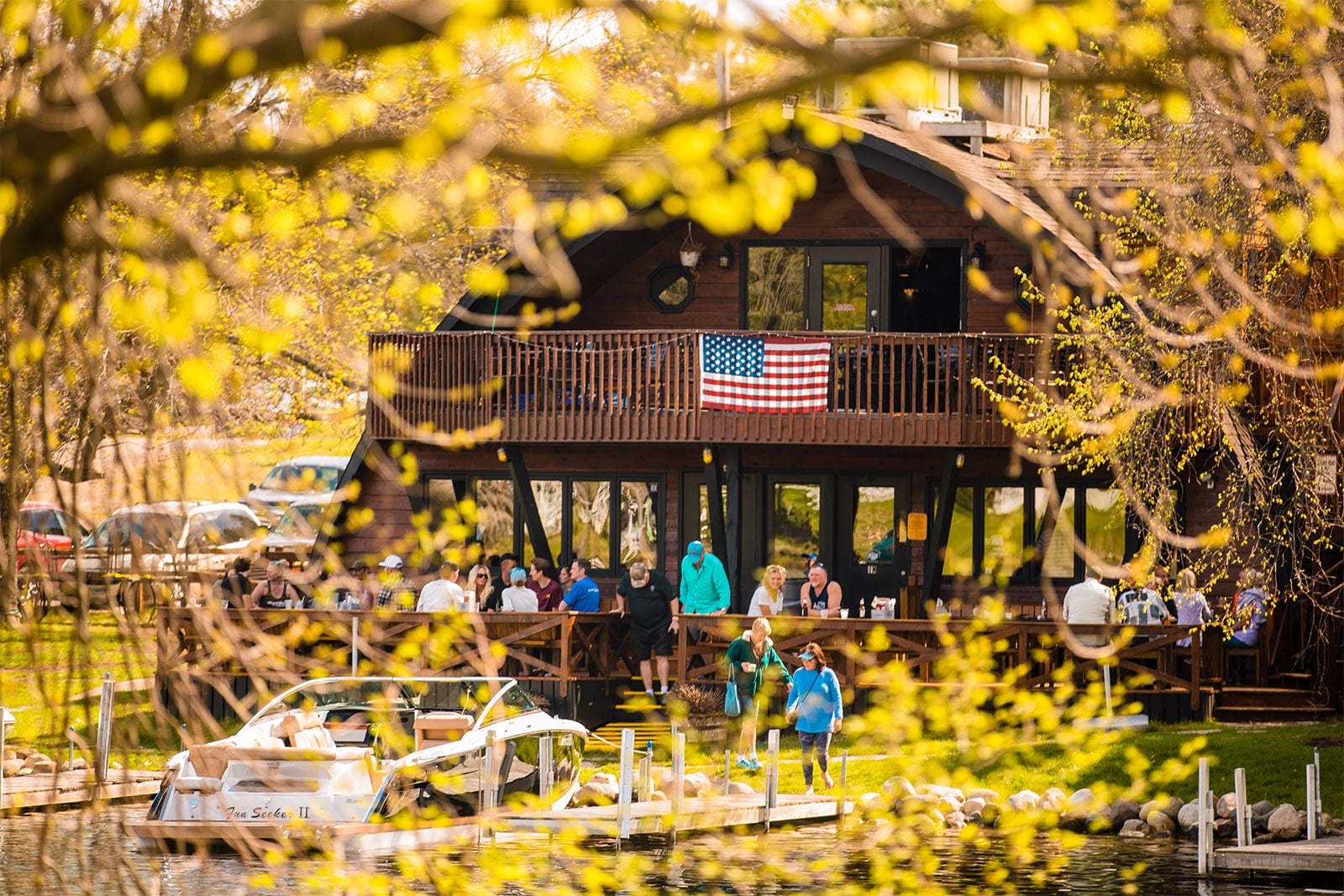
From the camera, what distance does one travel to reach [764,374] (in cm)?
2388

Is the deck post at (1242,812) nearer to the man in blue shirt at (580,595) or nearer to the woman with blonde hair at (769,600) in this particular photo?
the woman with blonde hair at (769,600)

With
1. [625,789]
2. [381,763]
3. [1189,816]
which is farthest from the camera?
[1189,816]

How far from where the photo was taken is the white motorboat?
51.2 feet

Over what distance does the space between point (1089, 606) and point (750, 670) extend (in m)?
4.15

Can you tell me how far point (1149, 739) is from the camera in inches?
776

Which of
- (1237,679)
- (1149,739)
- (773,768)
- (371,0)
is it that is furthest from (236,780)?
(1237,679)

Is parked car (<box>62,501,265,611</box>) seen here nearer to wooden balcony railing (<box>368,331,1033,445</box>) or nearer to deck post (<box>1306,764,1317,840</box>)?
deck post (<box>1306,764,1317,840</box>)

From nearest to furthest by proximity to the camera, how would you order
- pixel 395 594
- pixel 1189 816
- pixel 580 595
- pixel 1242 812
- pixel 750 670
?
pixel 1242 812
pixel 1189 816
pixel 750 670
pixel 580 595
pixel 395 594

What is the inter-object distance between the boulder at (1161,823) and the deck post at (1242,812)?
1.67 m

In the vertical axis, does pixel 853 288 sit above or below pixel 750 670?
above

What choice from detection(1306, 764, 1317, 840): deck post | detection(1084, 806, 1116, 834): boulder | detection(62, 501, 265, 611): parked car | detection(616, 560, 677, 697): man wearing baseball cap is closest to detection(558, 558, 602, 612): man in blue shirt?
detection(616, 560, 677, 697): man wearing baseball cap

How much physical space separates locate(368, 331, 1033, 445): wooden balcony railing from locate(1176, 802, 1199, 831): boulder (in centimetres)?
599

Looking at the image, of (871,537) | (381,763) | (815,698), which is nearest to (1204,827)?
(815,698)

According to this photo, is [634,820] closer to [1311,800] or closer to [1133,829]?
[1133,829]
